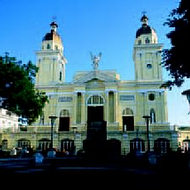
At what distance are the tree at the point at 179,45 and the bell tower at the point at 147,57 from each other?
32520 mm

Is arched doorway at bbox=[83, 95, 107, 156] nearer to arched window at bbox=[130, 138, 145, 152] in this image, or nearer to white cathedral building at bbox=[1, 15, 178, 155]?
white cathedral building at bbox=[1, 15, 178, 155]

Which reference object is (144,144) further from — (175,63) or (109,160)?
(175,63)

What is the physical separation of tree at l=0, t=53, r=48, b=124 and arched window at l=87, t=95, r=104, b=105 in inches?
760

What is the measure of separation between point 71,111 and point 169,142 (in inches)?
750

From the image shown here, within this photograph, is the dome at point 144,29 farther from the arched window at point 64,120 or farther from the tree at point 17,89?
the tree at point 17,89

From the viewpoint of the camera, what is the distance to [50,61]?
50.5 metres

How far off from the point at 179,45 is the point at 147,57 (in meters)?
35.9

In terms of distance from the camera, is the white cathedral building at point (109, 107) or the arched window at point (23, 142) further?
the arched window at point (23, 142)

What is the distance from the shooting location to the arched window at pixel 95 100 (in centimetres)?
4556

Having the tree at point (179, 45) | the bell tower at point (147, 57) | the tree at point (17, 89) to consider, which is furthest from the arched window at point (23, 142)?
the tree at point (179, 45)

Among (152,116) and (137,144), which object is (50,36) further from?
(137,144)

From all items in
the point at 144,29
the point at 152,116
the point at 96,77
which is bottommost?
the point at 152,116

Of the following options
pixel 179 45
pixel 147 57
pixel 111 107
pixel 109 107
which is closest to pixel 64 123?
pixel 109 107

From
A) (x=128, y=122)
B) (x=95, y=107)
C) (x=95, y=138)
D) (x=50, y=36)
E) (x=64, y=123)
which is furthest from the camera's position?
(x=50, y=36)
